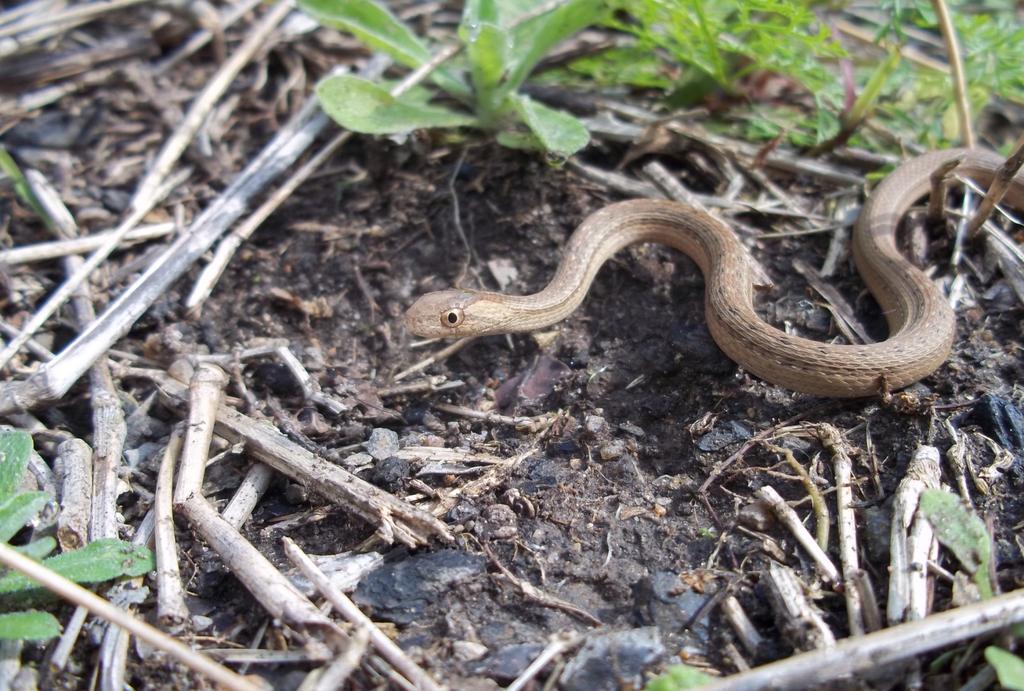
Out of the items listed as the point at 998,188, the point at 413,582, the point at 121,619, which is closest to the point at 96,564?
→ the point at 121,619

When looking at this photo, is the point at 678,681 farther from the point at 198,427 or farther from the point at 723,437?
the point at 198,427

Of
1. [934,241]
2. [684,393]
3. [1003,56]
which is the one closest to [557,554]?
[684,393]

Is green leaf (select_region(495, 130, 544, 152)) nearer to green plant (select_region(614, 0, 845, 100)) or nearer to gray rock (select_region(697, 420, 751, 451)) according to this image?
green plant (select_region(614, 0, 845, 100))

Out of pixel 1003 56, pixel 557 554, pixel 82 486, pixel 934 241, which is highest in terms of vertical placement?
pixel 1003 56

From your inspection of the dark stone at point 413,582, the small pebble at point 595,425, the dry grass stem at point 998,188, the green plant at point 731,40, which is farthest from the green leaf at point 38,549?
the dry grass stem at point 998,188

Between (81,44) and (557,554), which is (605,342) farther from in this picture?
(81,44)

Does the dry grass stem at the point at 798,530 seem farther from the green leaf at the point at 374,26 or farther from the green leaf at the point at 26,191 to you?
the green leaf at the point at 26,191

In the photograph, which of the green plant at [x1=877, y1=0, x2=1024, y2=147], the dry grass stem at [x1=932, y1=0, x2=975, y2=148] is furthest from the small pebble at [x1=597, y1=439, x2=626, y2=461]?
the dry grass stem at [x1=932, y1=0, x2=975, y2=148]
